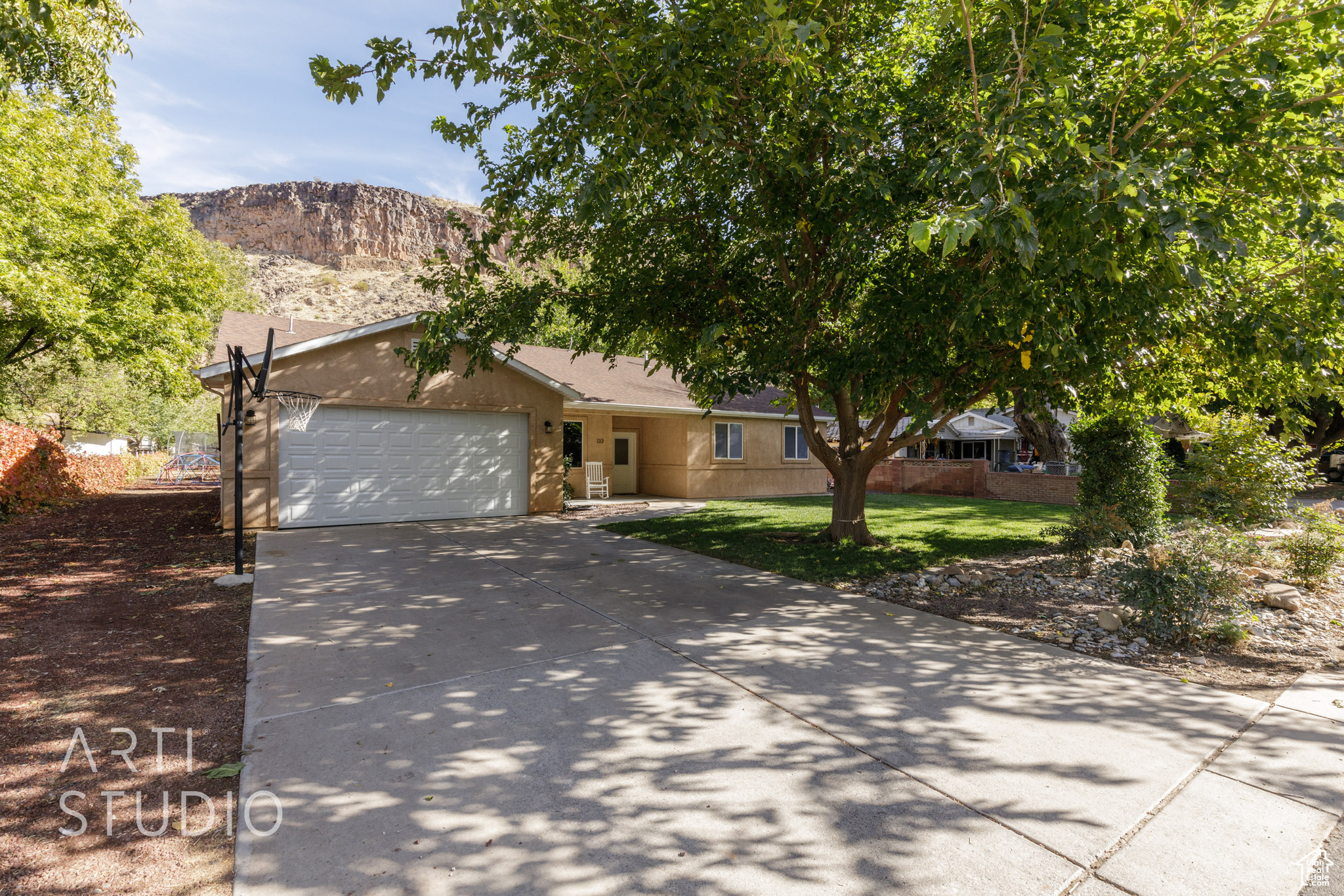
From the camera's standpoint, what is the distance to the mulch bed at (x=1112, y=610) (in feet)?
15.9

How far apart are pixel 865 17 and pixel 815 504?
1120 centimetres

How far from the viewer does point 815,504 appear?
54.2 ft

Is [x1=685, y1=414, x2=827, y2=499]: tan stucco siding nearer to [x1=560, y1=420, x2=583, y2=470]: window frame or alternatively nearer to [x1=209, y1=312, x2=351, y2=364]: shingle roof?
[x1=560, y1=420, x2=583, y2=470]: window frame

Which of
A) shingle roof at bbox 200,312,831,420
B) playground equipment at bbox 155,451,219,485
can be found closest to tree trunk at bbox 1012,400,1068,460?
shingle roof at bbox 200,312,831,420

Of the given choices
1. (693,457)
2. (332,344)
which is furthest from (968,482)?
(332,344)

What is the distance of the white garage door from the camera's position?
1164 cm

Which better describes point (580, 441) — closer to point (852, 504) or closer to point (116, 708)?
point (852, 504)

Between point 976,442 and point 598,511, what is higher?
point 976,442

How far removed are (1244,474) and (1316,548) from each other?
4.84ft

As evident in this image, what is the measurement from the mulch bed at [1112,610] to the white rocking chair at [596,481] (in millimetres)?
10726

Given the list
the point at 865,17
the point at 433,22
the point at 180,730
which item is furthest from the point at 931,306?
the point at 180,730

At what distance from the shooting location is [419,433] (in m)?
12.9

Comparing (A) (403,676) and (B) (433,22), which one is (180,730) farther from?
(B) (433,22)

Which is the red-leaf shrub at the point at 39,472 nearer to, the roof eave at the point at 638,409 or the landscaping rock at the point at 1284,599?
the roof eave at the point at 638,409
